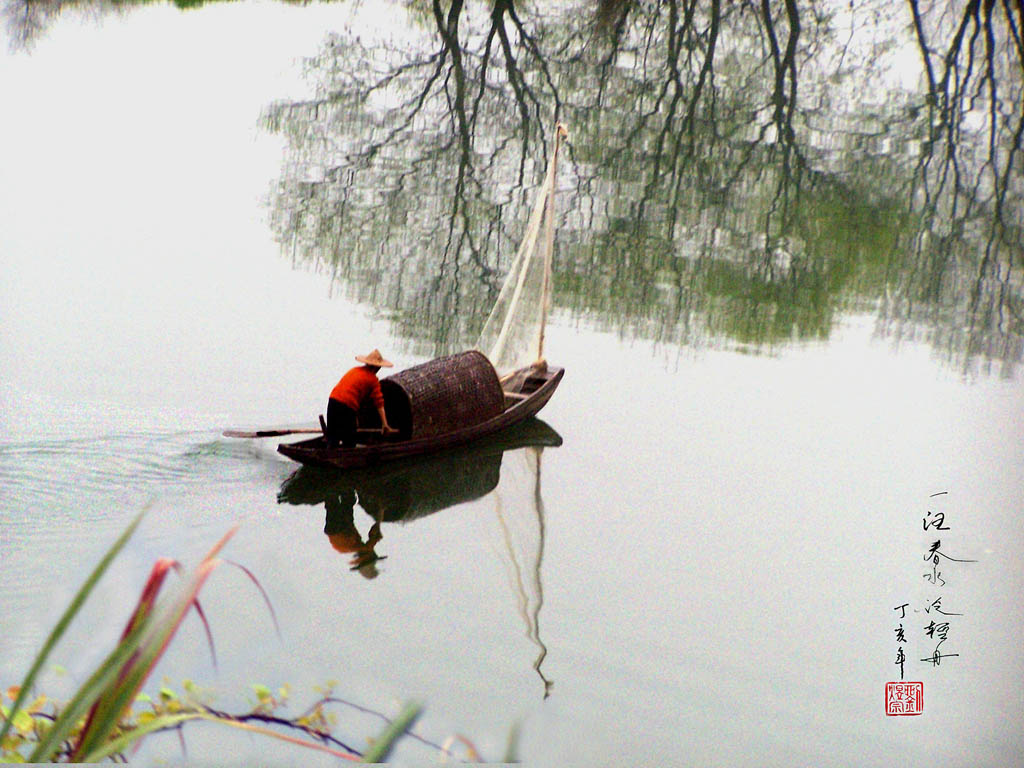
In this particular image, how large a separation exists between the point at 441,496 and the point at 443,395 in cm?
75

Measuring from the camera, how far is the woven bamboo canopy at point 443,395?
7.26 meters

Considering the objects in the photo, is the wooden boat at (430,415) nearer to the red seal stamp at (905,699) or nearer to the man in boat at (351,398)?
the man in boat at (351,398)

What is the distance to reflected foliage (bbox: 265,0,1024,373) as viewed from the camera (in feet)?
37.5

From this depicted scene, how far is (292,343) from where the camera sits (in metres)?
9.20

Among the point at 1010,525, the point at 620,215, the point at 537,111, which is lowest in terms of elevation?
the point at 1010,525

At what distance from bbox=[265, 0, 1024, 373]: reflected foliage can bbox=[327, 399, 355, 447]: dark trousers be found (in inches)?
102

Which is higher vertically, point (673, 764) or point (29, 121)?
point (29, 121)

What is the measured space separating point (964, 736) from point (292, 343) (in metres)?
5.94

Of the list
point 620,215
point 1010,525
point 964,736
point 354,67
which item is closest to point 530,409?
point 1010,525

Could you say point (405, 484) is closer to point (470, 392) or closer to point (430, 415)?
point (430, 415)

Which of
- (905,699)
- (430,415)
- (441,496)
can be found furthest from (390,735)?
(430,415)

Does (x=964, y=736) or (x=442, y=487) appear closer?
(x=964, y=736)

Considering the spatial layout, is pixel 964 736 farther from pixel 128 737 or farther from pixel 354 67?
pixel 354 67

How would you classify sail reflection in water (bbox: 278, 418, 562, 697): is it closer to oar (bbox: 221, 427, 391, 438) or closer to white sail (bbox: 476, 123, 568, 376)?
oar (bbox: 221, 427, 391, 438)
